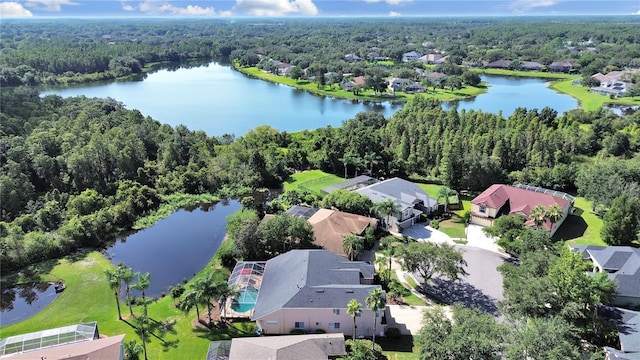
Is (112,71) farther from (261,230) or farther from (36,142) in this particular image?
(261,230)

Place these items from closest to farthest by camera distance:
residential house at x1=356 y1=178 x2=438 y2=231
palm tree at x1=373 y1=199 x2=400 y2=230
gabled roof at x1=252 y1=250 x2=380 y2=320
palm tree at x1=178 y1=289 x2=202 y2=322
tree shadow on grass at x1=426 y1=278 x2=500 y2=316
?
palm tree at x1=178 y1=289 x2=202 y2=322 → gabled roof at x1=252 y1=250 x2=380 y2=320 → tree shadow on grass at x1=426 y1=278 x2=500 y2=316 → palm tree at x1=373 y1=199 x2=400 y2=230 → residential house at x1=356 y1=178 x2=438 y2=231

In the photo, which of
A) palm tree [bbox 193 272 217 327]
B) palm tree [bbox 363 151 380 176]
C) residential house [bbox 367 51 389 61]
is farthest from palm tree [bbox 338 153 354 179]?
residential house [bbox 367 51 389 61]

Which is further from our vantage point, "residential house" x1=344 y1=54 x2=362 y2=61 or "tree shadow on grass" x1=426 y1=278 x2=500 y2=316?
"residential house" x1=344 y1=54 x2=362 y2=61

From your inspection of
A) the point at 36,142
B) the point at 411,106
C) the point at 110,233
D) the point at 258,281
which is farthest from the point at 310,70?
the point at 258,281

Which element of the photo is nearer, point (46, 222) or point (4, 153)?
point (46, 222)

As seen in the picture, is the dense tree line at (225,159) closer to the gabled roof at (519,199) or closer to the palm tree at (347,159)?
the palm tree at (347,159)

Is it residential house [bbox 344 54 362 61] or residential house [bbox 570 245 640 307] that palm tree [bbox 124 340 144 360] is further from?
residential house [bbox 344 54 362 61]
